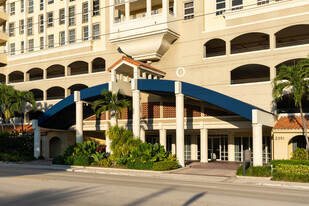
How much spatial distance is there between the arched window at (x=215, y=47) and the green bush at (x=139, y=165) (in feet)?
58.8

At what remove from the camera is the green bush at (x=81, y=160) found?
104ft

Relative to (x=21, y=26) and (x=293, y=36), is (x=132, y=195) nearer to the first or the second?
(x=293, y=36)

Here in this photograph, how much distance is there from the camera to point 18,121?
5131 cm

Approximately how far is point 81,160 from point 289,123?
62.0ft

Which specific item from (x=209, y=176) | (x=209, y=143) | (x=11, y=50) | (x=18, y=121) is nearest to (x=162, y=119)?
(x=209, y=143)

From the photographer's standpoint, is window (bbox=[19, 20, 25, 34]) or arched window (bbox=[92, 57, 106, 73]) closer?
arched window (bbox=[92, 57, 106, 73])

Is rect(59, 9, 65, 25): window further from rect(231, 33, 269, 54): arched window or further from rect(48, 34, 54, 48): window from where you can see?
rect(231, 33, 269, 54): arched window

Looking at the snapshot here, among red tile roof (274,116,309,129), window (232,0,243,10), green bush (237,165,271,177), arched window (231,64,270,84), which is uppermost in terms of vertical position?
window (232,0,243,10)

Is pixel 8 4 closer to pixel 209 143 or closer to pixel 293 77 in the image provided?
pixel 209 143

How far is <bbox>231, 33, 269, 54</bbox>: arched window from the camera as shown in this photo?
3916 centimetres

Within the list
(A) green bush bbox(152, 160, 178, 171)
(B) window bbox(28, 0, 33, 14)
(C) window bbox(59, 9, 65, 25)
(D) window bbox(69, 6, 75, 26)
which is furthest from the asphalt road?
(B) window bbox(28, 0, 33, 14)

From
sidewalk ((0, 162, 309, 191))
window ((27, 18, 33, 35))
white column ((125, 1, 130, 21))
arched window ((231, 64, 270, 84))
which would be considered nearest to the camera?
sidewalk ((0, 162, 309, 191))

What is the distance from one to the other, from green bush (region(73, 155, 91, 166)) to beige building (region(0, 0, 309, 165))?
4.81 m

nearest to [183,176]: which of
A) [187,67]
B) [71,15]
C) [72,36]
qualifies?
[187,67]
